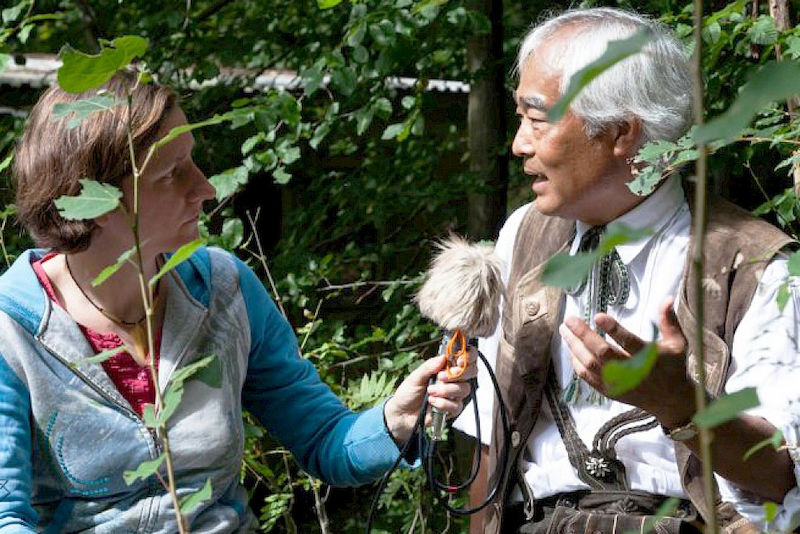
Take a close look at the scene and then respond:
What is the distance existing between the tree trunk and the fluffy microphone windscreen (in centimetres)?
288

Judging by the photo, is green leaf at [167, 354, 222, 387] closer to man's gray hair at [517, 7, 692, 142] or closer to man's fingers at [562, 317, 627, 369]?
man's fingers at [562, 317, 627, 369]

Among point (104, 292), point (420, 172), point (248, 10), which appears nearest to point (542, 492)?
point (104, 292)

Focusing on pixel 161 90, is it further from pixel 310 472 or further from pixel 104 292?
pixel 310 472

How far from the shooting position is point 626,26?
106 inches

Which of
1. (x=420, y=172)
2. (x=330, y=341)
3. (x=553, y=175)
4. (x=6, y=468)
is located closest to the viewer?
(x=6, y=468)

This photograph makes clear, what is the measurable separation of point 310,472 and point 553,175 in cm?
91

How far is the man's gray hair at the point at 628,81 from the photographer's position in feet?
8.52

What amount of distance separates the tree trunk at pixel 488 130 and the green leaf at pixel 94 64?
12.9 feet

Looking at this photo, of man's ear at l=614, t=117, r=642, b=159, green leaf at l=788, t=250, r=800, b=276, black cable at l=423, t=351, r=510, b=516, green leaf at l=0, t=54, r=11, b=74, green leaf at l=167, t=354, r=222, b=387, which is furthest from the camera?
green leaf at l=0, t=54, r=11, b=74

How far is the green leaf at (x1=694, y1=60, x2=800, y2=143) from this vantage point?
0.83 meters

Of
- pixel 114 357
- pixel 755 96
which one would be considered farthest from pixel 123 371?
pixel 755 96

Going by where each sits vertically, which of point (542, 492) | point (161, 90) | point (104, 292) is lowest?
point (542, 492)

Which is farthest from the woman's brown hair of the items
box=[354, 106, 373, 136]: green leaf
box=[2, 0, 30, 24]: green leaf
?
box=[2, 0, 30, 24]: green leaf

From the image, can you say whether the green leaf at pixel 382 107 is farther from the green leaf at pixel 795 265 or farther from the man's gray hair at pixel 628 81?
the green leaf at pixel 795 265
